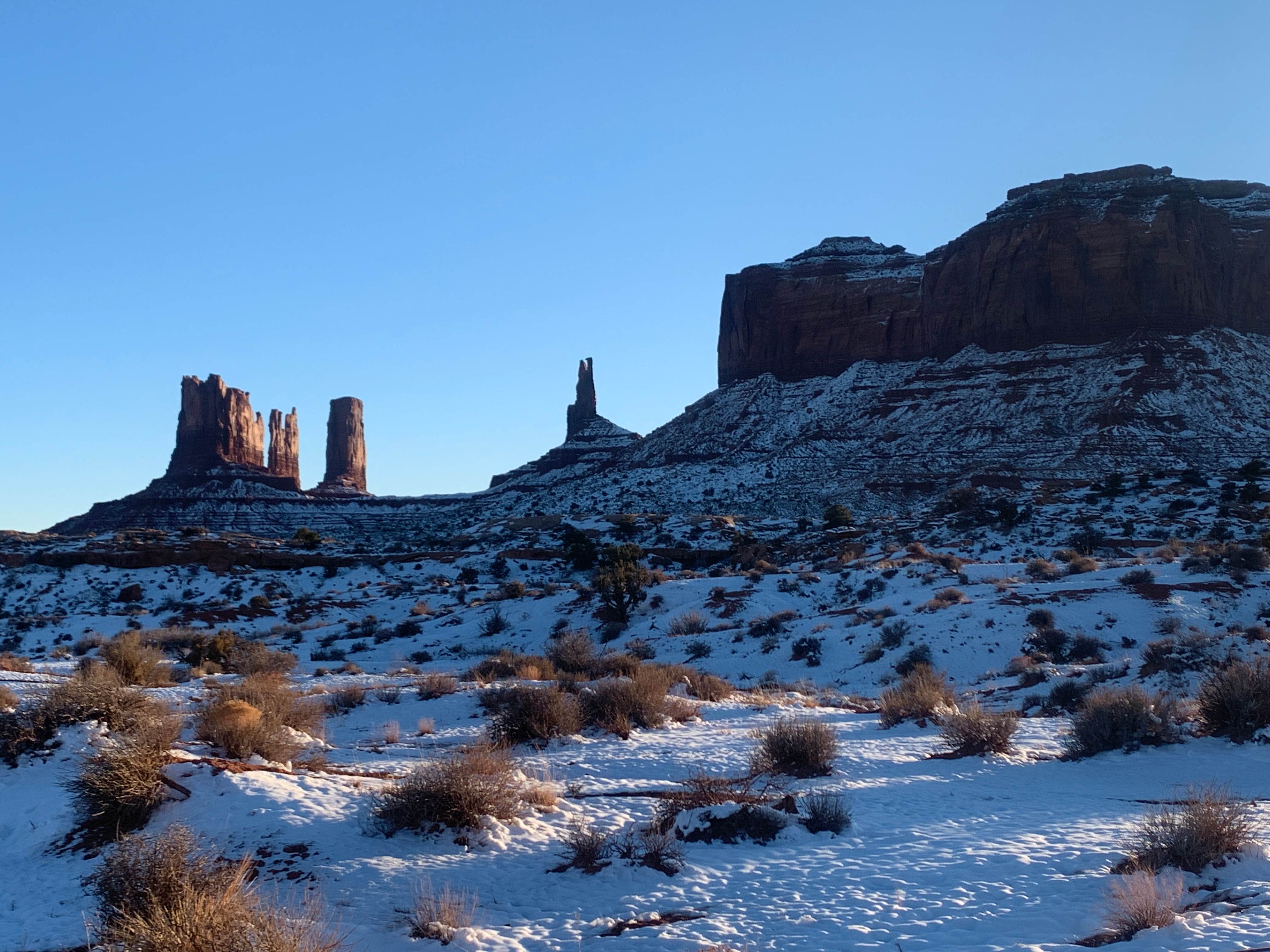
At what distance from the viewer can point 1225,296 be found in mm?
82188

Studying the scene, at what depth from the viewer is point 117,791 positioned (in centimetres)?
833

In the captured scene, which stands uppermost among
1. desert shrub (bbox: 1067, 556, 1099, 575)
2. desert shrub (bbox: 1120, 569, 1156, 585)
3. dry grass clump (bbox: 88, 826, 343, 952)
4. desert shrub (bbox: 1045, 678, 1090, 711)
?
desert shrub (bbox: 1067, 556, 1099, 575)

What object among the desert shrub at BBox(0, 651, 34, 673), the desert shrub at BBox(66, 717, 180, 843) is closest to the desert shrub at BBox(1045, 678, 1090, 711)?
the desert shrub at BBox(66, 717, 180, 843)

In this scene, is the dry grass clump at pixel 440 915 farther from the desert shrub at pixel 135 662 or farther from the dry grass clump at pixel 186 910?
the desert shrub at pixel 135 662

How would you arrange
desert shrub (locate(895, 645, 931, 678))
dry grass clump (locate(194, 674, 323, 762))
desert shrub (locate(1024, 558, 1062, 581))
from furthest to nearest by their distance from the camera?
1. desert shrub (locate(1024, 558, 1062, 581))
2. desert shrub (locate(895, 645, 931, 678))
3. dry grass clump (locate(194, 674, 323, 762))

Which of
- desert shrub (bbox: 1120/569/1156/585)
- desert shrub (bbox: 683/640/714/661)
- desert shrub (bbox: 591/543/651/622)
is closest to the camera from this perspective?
desert shrub (bbox: 1120/569/1156/585)

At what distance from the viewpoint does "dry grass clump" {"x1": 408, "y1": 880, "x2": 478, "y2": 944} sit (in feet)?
21.0

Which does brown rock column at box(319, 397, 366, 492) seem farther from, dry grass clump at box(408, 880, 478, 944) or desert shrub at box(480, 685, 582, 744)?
dry grass clump at box(408, 880, 478, 944)

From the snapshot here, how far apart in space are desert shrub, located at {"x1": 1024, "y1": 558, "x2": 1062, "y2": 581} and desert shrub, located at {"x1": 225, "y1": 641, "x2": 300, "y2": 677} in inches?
826

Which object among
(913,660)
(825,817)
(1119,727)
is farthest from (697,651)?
(825,817)

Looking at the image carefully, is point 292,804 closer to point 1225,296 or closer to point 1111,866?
point 1111,866

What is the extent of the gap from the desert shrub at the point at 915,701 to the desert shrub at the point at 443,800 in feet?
26.7

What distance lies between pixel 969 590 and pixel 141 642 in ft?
77.5

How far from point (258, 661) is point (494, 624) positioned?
9.66m
